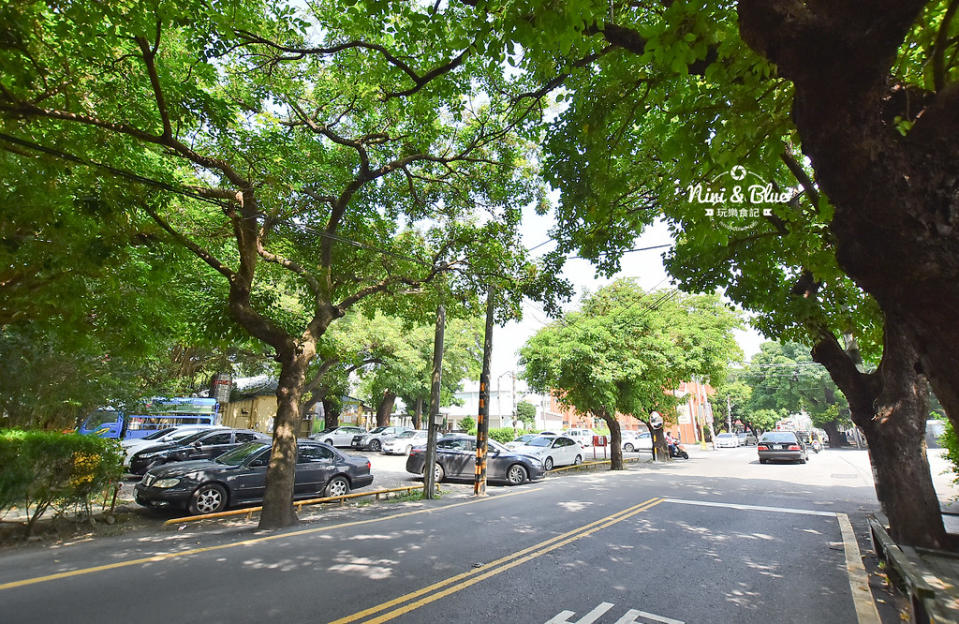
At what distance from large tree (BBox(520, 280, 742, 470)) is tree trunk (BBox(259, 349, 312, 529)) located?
1200 cm

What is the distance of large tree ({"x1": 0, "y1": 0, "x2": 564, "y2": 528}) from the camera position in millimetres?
5586

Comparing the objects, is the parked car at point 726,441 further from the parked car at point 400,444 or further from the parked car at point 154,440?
the parked car at point 154,440

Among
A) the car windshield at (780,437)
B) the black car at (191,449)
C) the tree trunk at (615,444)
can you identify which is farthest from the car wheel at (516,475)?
the car windshield at (780,437)

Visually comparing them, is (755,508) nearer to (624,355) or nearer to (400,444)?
(624,355)

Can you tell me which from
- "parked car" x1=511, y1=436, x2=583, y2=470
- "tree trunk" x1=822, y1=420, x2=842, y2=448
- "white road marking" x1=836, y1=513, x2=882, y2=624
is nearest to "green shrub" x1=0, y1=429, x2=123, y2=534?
"white road marking" x1=836, y1=513, x2=882, y2=624

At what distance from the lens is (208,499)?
938 cm

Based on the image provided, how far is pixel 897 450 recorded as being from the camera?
6641 mm

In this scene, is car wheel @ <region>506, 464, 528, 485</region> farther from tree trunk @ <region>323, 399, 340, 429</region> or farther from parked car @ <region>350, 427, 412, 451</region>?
tree trunk @ <region>323, 399, 340, 429</region>

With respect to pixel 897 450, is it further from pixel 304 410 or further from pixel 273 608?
pixel 304 410

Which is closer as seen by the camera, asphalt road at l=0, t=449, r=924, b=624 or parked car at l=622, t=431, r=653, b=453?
asphalt road at l=0, t=449, r=924, b=624

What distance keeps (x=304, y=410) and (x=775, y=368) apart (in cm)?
4648

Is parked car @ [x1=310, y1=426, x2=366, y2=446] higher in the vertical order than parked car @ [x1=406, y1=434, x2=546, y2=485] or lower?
higher

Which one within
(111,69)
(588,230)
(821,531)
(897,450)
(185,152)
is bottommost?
(821,531)

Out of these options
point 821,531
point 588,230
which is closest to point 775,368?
point 821,531
